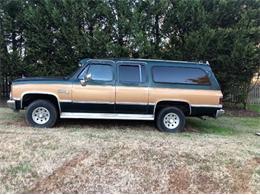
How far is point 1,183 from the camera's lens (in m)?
6.30

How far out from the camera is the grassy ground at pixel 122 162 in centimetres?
642

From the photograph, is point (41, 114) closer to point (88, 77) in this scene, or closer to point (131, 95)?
point (88, 77)

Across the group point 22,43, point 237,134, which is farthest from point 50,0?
point 237,134

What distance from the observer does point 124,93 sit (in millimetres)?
9578

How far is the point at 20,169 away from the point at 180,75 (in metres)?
4.84

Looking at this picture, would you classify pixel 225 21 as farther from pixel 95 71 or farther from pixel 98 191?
pixel 98 191

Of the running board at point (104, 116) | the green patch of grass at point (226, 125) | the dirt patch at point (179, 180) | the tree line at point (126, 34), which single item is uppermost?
the tree line at point (126, 34)

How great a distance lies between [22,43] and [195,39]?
241 inches

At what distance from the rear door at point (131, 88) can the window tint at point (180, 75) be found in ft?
1.20

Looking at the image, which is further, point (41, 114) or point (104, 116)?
point (104, 116)

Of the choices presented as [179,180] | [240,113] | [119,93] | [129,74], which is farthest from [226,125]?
[179,180]

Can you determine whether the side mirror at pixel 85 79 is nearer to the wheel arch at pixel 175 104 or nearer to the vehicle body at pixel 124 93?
the vehicle body at pixel 124 93

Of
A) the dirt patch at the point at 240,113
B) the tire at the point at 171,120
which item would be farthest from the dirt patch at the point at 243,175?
the dirt patch at the point at 240,113

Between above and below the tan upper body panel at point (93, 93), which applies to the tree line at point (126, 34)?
above
